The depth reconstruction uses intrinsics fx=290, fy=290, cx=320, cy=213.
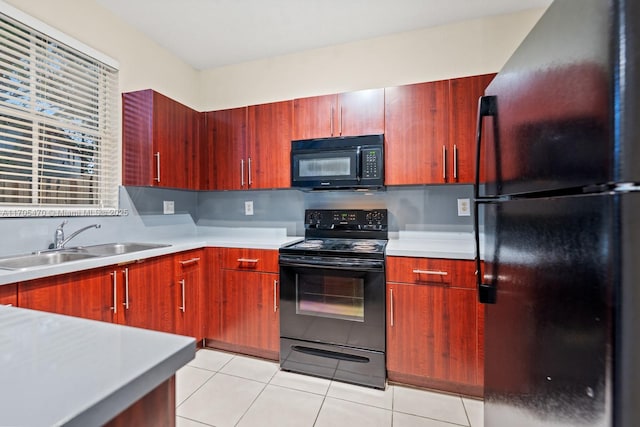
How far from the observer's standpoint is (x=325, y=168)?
2299mm

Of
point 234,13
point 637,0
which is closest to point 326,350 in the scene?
point 637,0

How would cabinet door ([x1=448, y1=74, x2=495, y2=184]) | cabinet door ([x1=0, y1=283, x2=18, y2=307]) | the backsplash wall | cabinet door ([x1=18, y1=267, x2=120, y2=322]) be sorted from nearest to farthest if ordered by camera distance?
cabinet door ([x1=0, y1=283, x2=18, y2=307]) → cabinet door ([x1=18, y1=267, x2=120, y2=322]) → cabinet door ([x1=448, y1=74, x2=495, y2=184]) → the backsplash wall

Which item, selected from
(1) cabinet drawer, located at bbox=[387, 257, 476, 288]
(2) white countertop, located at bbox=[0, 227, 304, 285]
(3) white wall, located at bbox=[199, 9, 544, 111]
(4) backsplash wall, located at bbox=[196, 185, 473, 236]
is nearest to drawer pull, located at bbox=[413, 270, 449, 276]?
(1) cabinet drawer, located at bbox=[387, 257, 476, 288]

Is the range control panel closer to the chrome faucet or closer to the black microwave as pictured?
the black microwave

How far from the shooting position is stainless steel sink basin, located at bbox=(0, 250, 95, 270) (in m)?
1.54

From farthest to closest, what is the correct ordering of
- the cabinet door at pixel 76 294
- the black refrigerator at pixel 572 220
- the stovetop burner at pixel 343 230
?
the stovetop burner at pixel 343 230, the cabinet door at pixel 76 294, the black refrigerator at pixel 572 220

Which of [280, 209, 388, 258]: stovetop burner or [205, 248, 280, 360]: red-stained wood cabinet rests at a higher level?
[280, 209, 388, 258]: stovetop burner

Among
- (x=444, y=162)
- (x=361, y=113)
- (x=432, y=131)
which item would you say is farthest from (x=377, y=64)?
(x=444, y=162)

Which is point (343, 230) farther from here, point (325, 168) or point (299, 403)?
point (299, 403)

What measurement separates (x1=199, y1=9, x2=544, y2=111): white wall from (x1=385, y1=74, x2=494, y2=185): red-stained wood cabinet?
42 cm

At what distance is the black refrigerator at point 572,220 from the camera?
0.49 metres

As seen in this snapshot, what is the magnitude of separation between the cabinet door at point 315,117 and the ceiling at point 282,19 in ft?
2.01

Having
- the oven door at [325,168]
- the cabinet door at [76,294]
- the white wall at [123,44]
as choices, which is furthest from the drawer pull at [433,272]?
the white wall at [123,44]

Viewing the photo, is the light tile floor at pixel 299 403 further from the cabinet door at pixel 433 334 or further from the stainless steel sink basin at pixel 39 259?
the stainless steel sink basin at pixel 39 259
